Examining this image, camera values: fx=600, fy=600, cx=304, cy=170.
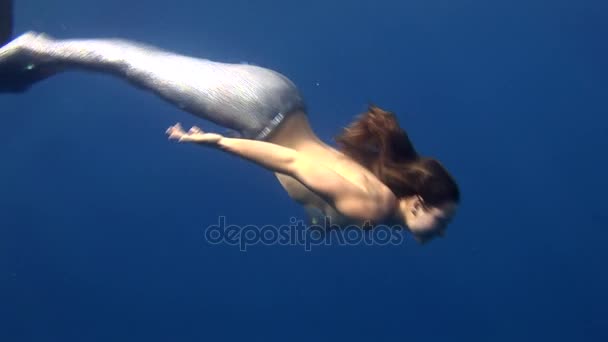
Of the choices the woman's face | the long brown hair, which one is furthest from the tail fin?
the woman's face

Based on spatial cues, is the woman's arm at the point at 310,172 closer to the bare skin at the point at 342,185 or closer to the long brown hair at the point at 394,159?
the bare skin at the point at 342,185

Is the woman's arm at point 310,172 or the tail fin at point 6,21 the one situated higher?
the tail fin at point 6,21

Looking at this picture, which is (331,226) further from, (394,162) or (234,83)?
(234,83)

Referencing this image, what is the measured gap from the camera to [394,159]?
2.88 metres

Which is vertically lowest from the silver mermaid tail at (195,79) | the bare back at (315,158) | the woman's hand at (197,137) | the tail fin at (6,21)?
the woman's hand at (197,137)

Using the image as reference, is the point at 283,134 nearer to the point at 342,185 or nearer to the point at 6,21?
the point at 342,185

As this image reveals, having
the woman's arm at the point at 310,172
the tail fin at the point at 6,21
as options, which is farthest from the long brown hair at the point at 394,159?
the tail fin at the point at 6,21

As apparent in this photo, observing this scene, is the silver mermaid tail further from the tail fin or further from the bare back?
the tail fin

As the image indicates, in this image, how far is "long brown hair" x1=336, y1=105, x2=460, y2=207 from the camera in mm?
2729

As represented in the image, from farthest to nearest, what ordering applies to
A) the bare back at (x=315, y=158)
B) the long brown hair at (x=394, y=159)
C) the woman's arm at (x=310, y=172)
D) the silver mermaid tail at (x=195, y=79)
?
the silver mermaid tail at (x=195, y=79)
the bare back at (x=315, y=158)
the long brown hair at (x=394, y=159)
the woman's arm at (x=310, y=172)

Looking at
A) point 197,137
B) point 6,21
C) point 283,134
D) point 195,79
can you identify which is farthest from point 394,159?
point 6,21

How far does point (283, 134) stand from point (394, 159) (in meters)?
0.60

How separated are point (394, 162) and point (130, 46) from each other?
1635 mm

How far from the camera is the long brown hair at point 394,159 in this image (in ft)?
8.95
